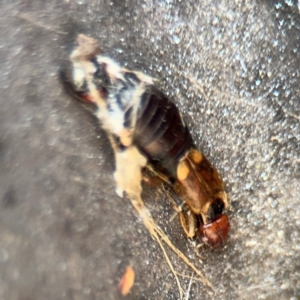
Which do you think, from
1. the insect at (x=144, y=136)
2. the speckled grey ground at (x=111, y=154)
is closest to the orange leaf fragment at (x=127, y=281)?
the speckled grey ground at (x=111, y=154)

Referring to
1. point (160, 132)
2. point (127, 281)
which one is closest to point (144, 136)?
point (160, 132)

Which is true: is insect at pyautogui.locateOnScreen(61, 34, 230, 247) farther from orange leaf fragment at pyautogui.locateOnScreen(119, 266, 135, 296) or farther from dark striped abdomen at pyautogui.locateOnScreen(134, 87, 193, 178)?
orange leaf fragment at pyautogui.locateOnScreen(119, 266, 135, 296)

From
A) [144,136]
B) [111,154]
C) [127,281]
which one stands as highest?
[144,136]

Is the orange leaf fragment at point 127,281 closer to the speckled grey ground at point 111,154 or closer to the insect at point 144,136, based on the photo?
the speckled grey ground at point 111,154

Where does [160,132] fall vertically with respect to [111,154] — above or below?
above

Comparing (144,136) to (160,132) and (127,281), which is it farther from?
(127,281)

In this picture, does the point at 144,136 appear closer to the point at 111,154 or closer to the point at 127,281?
the point at 111,154
